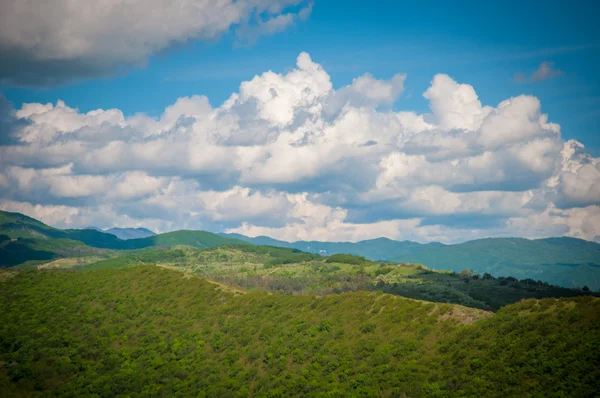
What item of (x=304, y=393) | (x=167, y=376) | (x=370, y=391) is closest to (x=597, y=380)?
(x=370, y=391)

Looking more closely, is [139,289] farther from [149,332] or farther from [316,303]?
[316,303]

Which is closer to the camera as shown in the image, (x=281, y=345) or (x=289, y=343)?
(x=289, y=343)

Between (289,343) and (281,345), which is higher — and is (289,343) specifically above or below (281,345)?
above

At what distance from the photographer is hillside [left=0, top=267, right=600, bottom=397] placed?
6725 centimetres

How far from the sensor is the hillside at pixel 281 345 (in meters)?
67.2

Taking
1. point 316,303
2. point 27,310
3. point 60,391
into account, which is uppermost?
point 316,303

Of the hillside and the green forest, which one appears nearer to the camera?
the hillside

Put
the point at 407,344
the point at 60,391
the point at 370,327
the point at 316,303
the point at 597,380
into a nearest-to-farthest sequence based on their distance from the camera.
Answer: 1. the point at 597,380
2. the point at 407,344
3. the point at 370,327
4. the point at 60,391
5. the point at 316,303

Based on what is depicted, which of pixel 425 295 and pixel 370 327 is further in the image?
pixel 425 295

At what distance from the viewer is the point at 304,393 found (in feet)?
289

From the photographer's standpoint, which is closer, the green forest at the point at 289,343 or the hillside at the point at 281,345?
the hillside at the point at 281,345

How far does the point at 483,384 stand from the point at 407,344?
2335 cm

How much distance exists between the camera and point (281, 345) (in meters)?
116

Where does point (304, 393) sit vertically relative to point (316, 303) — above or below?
below
